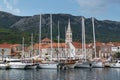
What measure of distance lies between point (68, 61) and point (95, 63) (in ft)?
29.0

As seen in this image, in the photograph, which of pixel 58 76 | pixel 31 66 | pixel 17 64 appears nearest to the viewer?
pixel 58 76

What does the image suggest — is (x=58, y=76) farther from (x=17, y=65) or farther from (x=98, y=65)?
(x=98, y=65)

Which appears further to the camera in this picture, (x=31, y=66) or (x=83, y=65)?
(x=83, y=65)

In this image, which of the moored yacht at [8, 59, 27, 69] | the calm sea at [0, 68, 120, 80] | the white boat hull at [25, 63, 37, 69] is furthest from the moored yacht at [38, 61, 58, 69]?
the calm sea at [0, 68, 120, 80]

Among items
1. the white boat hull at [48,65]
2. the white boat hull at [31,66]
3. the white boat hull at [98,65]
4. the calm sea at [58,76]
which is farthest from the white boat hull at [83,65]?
the calm sea at [58,76]

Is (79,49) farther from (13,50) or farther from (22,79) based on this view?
(22,79)

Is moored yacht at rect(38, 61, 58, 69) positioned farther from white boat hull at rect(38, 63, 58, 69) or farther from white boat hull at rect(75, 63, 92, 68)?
white boat hull at rect(75, 63, 92, 68)

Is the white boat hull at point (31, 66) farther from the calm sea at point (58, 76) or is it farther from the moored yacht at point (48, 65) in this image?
the calm sea at point (58, 76)

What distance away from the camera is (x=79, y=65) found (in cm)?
10200

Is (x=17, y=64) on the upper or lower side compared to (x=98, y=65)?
upper

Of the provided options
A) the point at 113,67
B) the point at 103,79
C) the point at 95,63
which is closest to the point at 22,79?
the point at 103,79

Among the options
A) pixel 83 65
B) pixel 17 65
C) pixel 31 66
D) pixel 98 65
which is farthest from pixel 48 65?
pixel 98 65

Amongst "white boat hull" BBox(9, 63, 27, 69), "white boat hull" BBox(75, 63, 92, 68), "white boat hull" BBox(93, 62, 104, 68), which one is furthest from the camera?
"white boat hull" BBox(93, 62, 104, 68)

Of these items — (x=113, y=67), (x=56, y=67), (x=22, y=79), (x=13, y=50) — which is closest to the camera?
(x=22, y=79)
